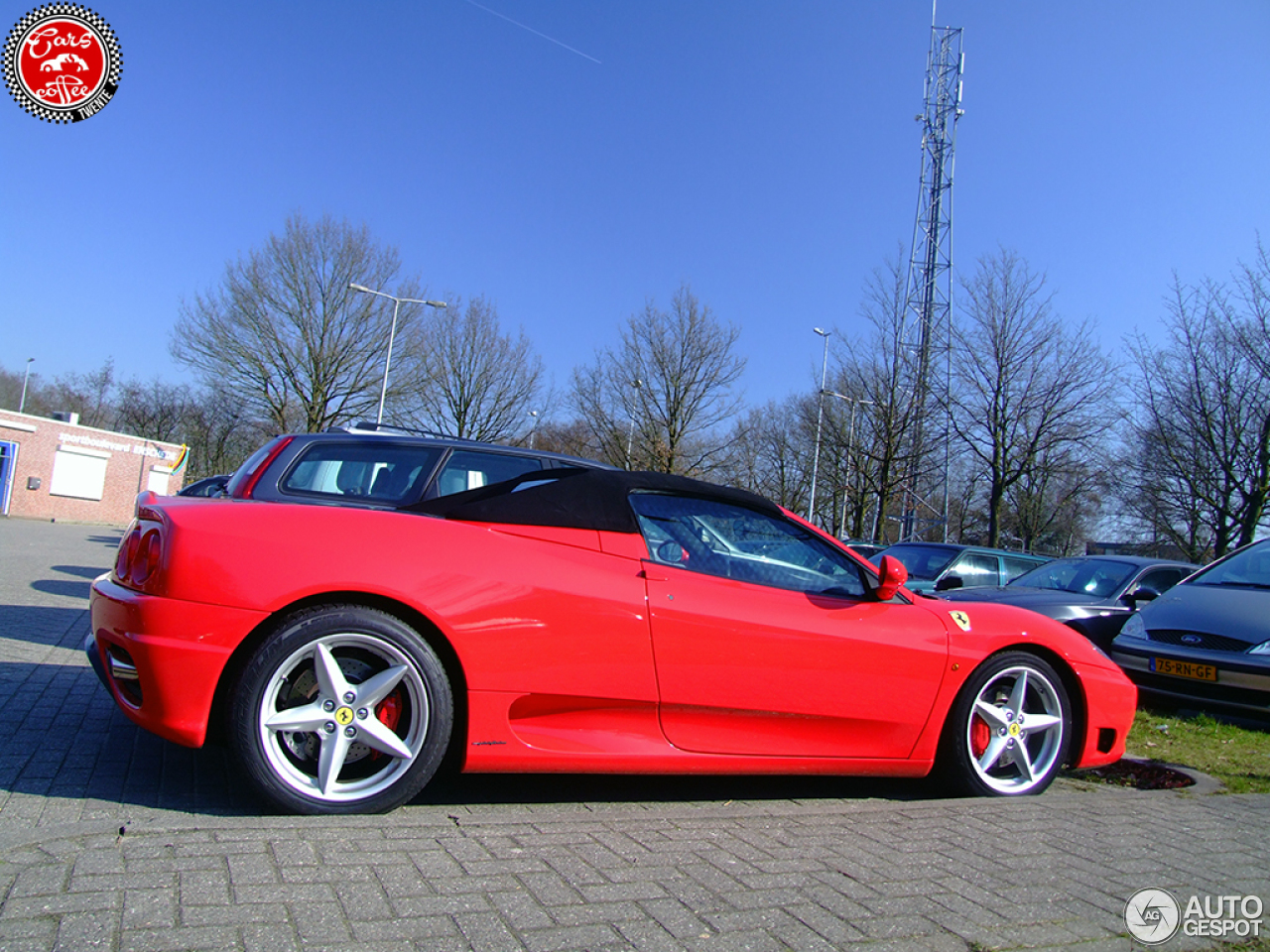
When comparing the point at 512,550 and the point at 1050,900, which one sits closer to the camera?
the point at 1050,900

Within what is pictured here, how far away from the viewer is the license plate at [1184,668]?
625 cm

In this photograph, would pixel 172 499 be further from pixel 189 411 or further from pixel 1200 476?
pixel 189 411

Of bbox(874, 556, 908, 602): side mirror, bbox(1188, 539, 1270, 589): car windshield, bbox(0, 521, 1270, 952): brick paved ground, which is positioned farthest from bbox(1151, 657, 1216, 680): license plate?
bbox(874, 556, 908, 602): side mirror

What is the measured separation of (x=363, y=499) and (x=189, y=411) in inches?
2035

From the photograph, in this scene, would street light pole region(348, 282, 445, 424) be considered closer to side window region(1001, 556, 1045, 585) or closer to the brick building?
the brick building

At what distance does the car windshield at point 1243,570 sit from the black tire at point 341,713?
6.96 meters

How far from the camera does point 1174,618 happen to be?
685 cm

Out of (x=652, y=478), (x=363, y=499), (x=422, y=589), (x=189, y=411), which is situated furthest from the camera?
(x=189, y=411)

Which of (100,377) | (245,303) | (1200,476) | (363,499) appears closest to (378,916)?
(363,499)

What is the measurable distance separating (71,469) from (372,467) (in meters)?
34.3

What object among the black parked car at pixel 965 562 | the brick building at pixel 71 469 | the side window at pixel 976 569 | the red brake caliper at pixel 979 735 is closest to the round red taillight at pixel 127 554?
the red brake caliper at pixel 979 735

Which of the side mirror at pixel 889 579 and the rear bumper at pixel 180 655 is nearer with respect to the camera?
the rear bumper at pixel 180 655

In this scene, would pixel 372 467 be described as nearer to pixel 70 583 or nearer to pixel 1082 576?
pixel 1082 576

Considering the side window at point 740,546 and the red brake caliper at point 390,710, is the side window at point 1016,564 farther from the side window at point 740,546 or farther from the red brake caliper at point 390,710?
the red brake caliper at point 390,710
